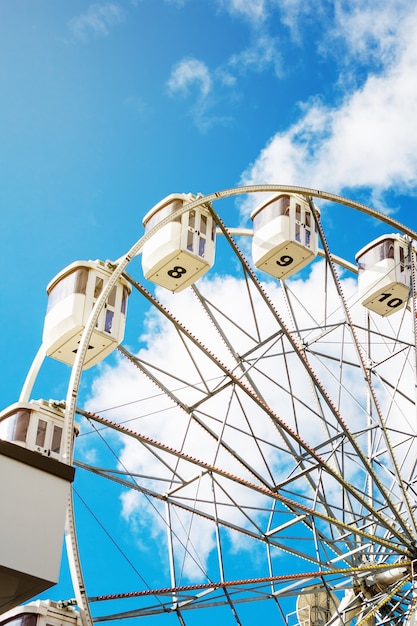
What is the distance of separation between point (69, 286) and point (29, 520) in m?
9.81

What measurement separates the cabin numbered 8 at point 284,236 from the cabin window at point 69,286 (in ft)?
12.7

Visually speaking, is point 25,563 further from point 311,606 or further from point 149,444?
point 311,606

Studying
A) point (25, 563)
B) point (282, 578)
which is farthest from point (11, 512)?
point (282, 578)

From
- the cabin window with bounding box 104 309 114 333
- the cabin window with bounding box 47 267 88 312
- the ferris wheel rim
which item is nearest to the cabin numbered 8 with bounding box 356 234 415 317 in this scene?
the ferris wheel rim

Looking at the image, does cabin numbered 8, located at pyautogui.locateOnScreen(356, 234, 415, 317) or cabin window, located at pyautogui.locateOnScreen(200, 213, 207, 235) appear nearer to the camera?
cabin window, located at pyautogui.locateOnScreen(200, 213, 207, 235)

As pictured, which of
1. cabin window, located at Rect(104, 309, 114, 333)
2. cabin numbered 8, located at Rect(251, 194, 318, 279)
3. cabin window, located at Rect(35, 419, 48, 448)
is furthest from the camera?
cabin numbered 8, located at Rect(251, 194, 318, 279)

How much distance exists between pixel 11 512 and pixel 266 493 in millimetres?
9610

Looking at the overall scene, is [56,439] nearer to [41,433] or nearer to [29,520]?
[41,433]

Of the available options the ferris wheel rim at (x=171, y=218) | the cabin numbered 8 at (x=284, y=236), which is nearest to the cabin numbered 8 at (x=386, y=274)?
the ferris wheel rim at (x=171, y=218)

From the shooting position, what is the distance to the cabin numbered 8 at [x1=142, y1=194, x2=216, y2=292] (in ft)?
62.7

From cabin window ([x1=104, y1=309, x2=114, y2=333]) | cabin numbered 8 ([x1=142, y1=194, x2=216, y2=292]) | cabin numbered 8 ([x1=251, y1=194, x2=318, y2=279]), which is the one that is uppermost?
cabin numbered 8 ([x1=251, y1=194, x2=318, y2=279])

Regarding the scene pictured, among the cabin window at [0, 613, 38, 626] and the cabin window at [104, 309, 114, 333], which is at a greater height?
the cabin window at [104, 309, 114, 333]

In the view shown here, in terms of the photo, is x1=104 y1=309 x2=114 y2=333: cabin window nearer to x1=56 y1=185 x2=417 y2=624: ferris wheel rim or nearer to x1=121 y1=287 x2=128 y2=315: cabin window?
x1=121 y1=287 x2=128 y2=315: cabin window

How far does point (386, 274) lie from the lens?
2289 centimetres
